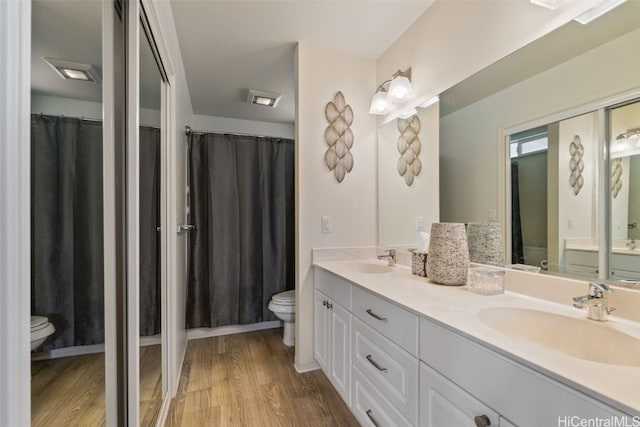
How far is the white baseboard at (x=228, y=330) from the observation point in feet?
8.73

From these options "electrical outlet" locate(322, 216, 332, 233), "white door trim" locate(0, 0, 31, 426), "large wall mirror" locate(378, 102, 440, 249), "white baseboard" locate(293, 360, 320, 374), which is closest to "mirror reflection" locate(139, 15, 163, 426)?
"white door trim" locate(0, 0, 31, 426)

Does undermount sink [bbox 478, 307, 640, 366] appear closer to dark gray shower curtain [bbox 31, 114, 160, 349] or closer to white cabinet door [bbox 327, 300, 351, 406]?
white cabinet door [bbox 327, 300, 351, 406]

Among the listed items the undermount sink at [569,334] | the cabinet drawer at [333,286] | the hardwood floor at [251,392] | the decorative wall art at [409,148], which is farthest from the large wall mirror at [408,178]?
the hardwood floor at [251,392]

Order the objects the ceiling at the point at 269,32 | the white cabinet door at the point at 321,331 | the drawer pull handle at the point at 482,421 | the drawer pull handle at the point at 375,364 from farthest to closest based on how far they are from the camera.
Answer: the white cabinet door at the point at 321,331 < the ceiling at the point at 269,32 < the drawer pull handle at the point at 375,364 < the drawer pull handle at the point at 482,421

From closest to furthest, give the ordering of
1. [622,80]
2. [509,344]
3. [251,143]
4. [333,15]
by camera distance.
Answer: [509,344] < [622,80] < [333,15] < [251,143]

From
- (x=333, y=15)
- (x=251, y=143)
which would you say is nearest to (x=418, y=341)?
(x=333, y=15)

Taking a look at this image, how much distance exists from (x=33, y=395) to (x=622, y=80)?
5.81ft

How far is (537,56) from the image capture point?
117 cm

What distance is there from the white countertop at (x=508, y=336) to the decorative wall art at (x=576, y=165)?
46 centimetres

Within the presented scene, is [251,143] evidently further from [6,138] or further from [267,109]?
[6,138]

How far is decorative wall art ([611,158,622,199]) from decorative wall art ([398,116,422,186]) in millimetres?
1010

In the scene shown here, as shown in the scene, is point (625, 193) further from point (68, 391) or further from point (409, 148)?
point (68, 391)

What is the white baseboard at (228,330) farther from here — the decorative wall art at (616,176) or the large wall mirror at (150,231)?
the decorative wall art at (616,176)

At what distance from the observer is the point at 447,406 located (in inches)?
33.0
